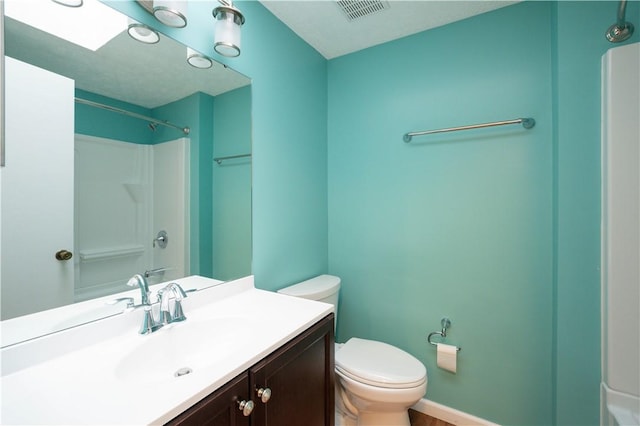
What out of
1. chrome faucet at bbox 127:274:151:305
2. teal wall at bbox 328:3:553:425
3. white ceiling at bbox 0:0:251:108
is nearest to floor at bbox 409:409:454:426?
teal wall at bbox 328:3:553:425

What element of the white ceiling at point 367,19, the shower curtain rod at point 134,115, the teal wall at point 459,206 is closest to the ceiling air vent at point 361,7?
the white ceiling at point 367,19

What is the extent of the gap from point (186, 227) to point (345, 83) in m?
1.46

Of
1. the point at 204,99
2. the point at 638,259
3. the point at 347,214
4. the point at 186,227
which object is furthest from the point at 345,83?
the point at 638,259

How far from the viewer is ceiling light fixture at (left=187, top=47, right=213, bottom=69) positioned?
3.75ft

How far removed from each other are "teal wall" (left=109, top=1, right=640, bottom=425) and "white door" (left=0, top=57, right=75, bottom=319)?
1.53 ft

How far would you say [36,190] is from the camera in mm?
769

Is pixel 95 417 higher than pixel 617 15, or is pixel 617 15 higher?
pixel 617 15

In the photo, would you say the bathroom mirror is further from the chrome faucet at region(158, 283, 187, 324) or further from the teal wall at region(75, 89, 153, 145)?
the chrome faucet at region(158, 283, 187, 324)

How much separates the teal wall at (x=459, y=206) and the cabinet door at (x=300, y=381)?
818mm

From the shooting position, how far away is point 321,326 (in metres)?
1.06

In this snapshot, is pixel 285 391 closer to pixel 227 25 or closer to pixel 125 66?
pixel 125 66

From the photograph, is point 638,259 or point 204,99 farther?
point 204,99

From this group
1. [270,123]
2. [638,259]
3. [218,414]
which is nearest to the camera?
[218,414]

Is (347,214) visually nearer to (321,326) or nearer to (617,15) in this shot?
(321,326)
